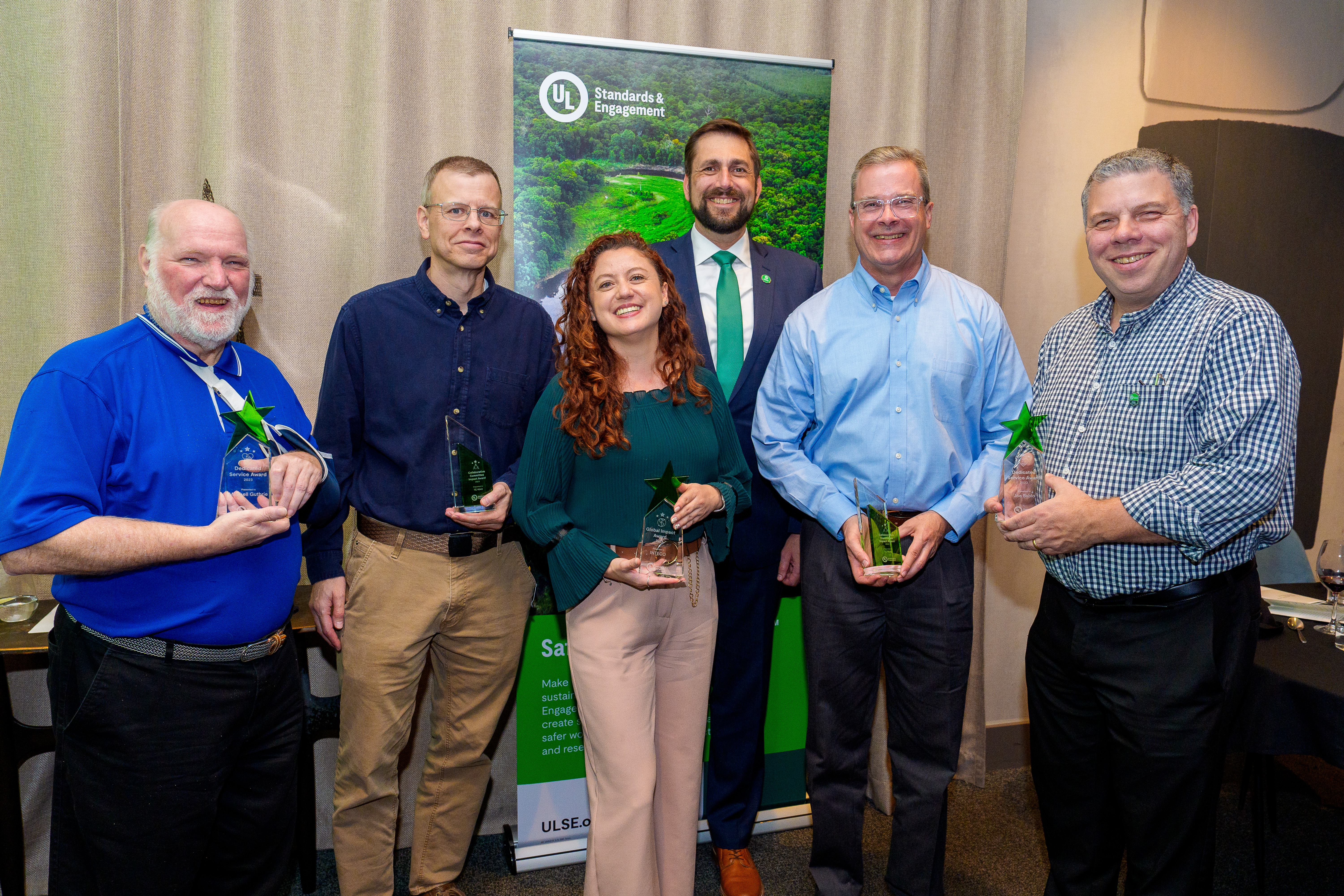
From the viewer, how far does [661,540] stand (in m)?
2.12

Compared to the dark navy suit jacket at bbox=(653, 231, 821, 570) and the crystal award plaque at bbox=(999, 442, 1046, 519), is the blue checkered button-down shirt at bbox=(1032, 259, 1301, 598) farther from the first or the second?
the dark navy suit jacket at bbox=(653, 231, 821, 570)

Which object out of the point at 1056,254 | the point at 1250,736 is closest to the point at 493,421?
the point at 1250,736

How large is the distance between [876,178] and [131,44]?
8.07 feet

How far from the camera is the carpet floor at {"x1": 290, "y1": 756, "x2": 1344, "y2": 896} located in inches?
113

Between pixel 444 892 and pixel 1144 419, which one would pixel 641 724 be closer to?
pixel 444 892

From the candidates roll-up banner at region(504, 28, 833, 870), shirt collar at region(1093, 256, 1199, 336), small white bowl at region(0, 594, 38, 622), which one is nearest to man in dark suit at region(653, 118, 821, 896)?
roll-up banner at region(504, 28, 833, 870)

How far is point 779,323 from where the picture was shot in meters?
2.82

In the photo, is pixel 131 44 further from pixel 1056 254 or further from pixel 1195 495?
pixel 1056 254

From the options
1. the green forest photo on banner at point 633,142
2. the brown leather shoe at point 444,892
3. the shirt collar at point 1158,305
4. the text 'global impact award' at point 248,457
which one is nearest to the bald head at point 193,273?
the text 'global impact award' at point 248,457

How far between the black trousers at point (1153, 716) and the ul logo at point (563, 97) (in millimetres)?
2323

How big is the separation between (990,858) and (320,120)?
3.63m

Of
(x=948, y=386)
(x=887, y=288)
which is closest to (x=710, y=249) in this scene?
(x=887, y=288)

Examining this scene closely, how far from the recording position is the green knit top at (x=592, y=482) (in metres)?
2.15

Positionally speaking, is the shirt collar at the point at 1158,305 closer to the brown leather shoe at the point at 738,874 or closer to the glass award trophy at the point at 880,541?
the glass award trophy at the point at 880,541
